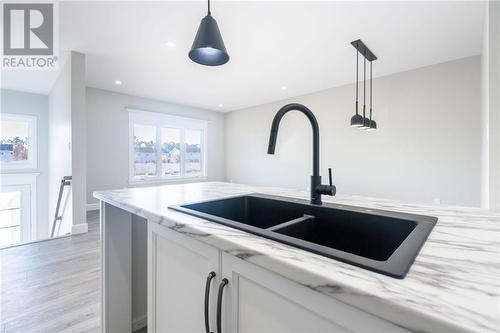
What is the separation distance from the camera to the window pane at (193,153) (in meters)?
6.78

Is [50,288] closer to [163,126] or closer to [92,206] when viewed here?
[92,206]

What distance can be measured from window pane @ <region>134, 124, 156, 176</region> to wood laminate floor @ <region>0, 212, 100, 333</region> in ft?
9.70

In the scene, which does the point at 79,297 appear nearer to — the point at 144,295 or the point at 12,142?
the point at 144,295

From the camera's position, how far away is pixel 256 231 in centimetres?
69

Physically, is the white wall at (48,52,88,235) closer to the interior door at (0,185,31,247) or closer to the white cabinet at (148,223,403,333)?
the interior door at (0,185,31,247)

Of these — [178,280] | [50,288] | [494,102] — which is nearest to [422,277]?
[178,280]

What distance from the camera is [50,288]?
204cm

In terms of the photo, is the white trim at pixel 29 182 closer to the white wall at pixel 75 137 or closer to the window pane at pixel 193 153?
the white wall at pixel 75 137

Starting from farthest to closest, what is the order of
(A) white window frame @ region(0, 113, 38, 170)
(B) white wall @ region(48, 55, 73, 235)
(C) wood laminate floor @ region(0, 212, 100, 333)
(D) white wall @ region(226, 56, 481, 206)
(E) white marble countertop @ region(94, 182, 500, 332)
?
(A) white window frame @ region(0, 113, 38, 170)
(D) white wall @ region(226, 56, 481, 206)
(B) white wall @ region(48, 55, 73, 235)
(C) wood laminate floor @ region(0, 212, 100, 333)
(E) white marble countertop @ region(94, 182, 500, 332)

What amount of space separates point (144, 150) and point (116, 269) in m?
4.93

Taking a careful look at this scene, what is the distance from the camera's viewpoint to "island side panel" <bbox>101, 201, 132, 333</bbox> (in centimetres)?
138

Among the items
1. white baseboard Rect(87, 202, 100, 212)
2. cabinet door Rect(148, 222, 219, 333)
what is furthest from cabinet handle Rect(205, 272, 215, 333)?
white baseboard Rect(87, 202, 100, 212)

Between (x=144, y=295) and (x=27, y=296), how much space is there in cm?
117

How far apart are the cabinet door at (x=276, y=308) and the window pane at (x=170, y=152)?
236 inches
